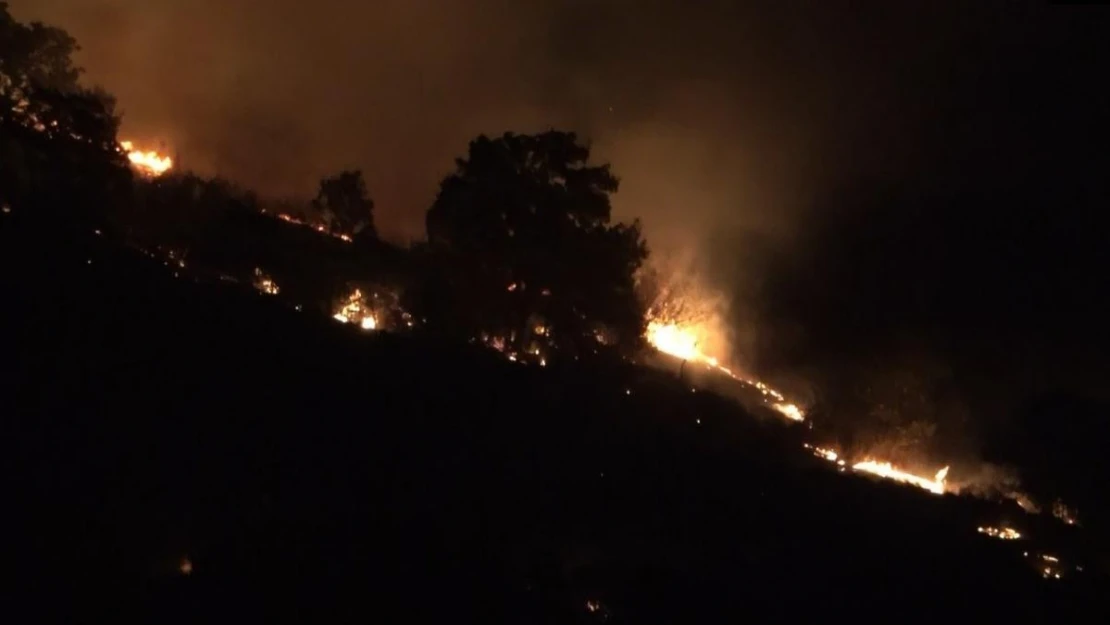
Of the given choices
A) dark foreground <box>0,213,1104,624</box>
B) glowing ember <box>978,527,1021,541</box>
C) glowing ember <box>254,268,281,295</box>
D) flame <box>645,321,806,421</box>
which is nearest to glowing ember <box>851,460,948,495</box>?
flame <box>645,321,806,421</box>

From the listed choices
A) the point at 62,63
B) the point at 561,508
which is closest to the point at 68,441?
the point at 561,508

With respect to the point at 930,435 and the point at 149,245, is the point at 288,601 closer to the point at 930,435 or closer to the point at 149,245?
the point at 149,245

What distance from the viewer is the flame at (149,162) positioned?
119 feet

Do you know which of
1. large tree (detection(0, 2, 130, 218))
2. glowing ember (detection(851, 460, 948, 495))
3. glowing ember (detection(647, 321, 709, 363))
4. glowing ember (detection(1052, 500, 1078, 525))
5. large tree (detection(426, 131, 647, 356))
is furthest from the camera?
glowing ember (detection(647, 321, 709, 363))

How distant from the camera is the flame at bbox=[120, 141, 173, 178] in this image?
119 ft

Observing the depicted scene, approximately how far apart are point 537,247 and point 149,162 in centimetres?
1877

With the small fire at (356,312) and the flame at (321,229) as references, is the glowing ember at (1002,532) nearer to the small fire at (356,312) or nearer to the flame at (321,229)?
the small fire at (356,312)

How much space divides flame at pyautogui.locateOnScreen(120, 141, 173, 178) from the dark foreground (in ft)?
46.0

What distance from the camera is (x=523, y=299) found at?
98.5 feet

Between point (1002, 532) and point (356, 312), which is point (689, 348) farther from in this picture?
point (356, 312)

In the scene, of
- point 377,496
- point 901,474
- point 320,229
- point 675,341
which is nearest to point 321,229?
point 320,229

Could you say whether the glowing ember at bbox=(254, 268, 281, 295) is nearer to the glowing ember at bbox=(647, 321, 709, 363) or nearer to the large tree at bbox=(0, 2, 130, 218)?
the large tree at bbox=(0, 2, 130, 218)

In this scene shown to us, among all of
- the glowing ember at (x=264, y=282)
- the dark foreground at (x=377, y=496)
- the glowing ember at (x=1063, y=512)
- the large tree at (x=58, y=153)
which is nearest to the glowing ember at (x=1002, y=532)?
the dark foreground at (x=377, y=496)

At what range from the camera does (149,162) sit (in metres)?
40.3
